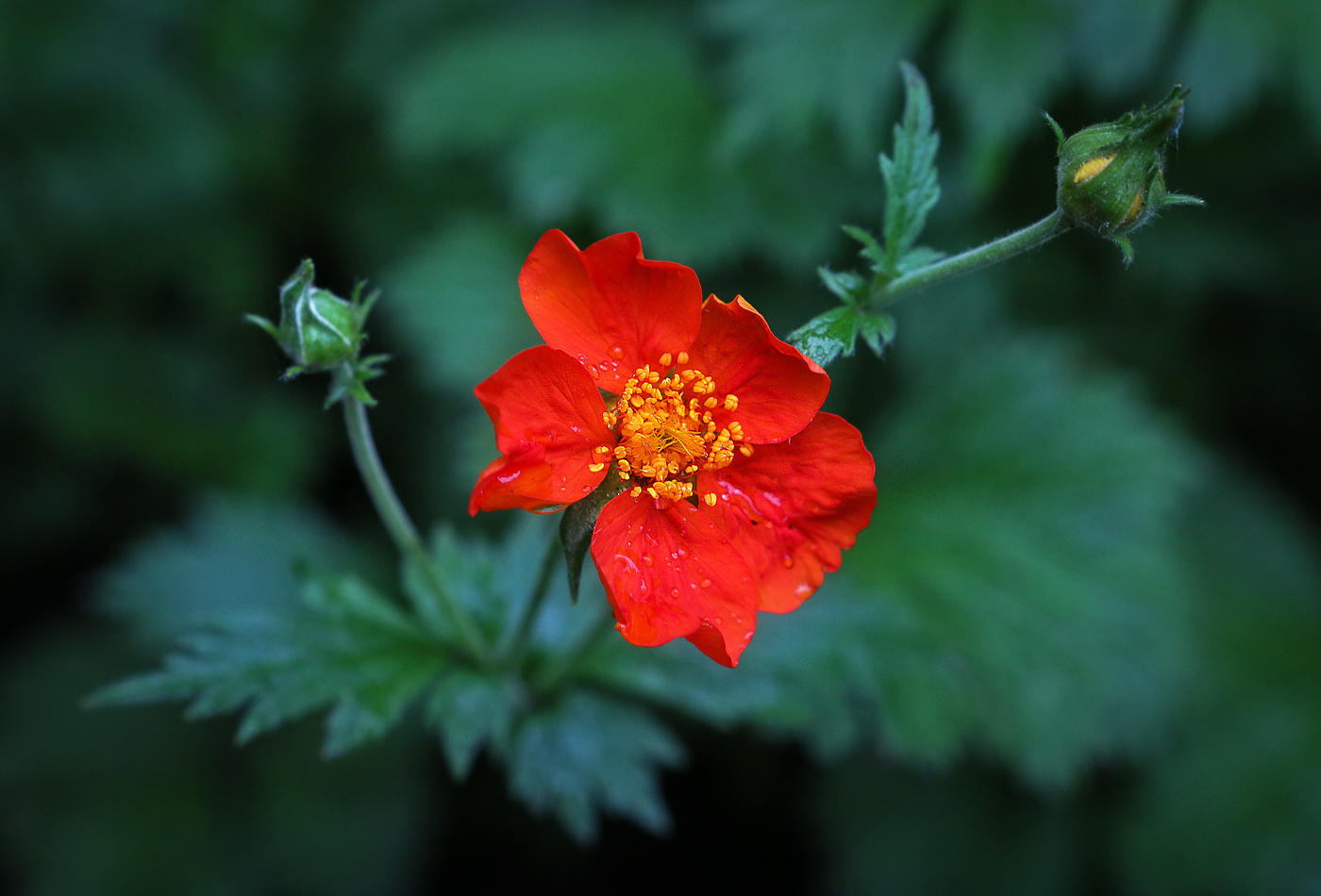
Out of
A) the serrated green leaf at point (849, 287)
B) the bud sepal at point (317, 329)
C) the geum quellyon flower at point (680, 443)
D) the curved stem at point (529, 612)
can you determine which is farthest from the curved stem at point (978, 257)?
→ the bud sepal at point (317, 329)

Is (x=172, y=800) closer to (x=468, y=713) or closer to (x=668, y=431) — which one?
(x=468, y=713)

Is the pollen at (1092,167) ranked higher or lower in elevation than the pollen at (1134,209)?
higher

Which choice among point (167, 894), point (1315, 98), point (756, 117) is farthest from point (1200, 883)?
point (167, 894)

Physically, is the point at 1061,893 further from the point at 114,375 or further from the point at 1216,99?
the point at 114,375

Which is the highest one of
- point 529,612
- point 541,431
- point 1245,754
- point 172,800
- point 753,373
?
point 1245,754

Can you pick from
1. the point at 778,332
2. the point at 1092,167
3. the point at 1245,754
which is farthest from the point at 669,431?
the point at 1245,754

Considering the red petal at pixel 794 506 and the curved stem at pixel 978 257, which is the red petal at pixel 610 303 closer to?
the red petal at pixel 794 506
